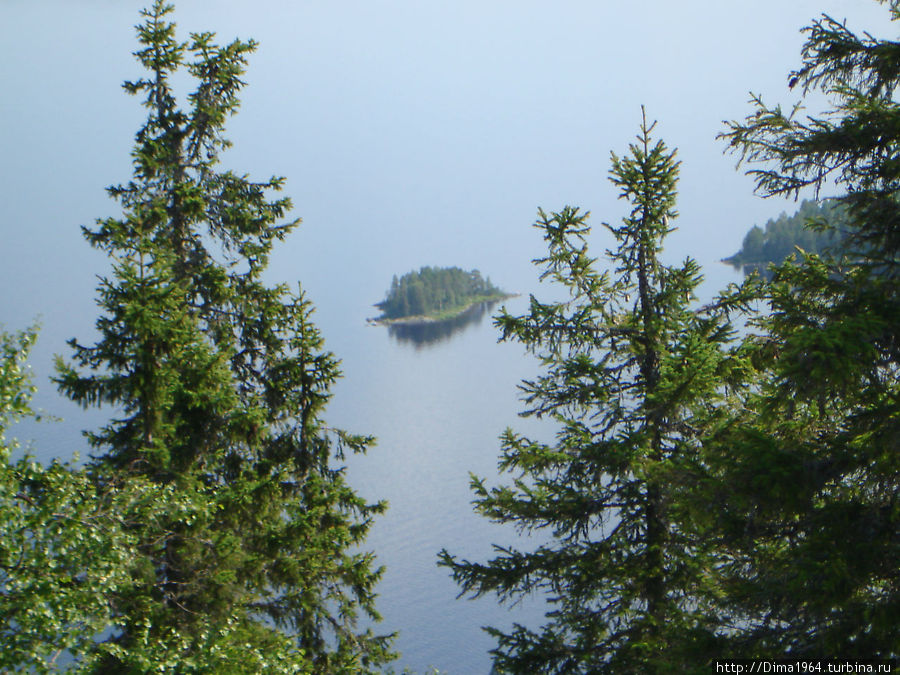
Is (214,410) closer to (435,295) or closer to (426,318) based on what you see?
(426,318)

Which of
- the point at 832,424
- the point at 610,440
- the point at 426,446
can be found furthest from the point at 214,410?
the point at 426,446

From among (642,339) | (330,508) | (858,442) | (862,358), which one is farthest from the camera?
(330,508)

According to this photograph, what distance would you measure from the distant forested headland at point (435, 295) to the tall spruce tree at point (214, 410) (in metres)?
109

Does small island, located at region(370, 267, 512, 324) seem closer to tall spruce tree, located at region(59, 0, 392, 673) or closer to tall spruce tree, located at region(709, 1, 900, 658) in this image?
tall spruce tree, located at region(59, 0, 392, 673)

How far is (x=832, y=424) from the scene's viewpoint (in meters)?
6.20

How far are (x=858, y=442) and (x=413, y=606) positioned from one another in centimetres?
3405

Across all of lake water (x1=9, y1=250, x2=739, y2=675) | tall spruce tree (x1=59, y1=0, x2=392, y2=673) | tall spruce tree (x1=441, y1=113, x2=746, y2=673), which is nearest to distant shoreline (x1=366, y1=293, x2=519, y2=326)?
lake water (x1=9, y1=250, x2=739, y2=675)

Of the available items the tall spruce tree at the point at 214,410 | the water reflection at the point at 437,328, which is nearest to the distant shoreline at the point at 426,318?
the water reflection at the point at 437,328

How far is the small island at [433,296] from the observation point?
A: 4882 inches

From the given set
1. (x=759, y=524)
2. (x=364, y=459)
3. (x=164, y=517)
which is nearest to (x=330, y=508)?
(x=164, y=517)

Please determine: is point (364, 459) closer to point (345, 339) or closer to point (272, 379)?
point (272, 379)

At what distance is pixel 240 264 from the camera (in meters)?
13.1

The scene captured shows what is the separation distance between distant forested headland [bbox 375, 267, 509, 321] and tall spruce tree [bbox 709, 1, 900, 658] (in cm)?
11551

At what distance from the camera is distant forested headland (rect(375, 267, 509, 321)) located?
124 metres
